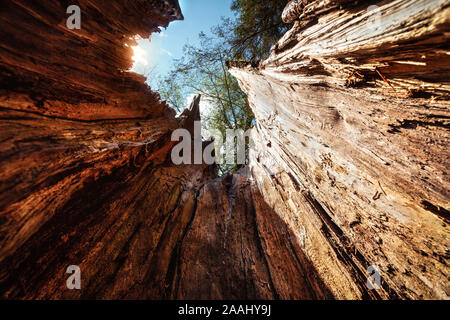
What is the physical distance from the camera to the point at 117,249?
2.56 meters

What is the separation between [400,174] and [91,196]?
4.11 meters

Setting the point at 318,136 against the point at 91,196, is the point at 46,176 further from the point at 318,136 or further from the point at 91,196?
the point at 318,136

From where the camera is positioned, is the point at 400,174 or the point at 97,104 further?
the point at 97,104

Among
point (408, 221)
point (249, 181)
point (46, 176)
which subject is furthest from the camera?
point (249, 181)

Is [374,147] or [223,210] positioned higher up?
[374,147]

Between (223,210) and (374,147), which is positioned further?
(223,210)

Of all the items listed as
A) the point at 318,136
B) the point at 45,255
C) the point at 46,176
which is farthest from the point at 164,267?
the point at 318,136

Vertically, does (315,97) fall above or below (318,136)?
above

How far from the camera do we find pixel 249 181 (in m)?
5.13
